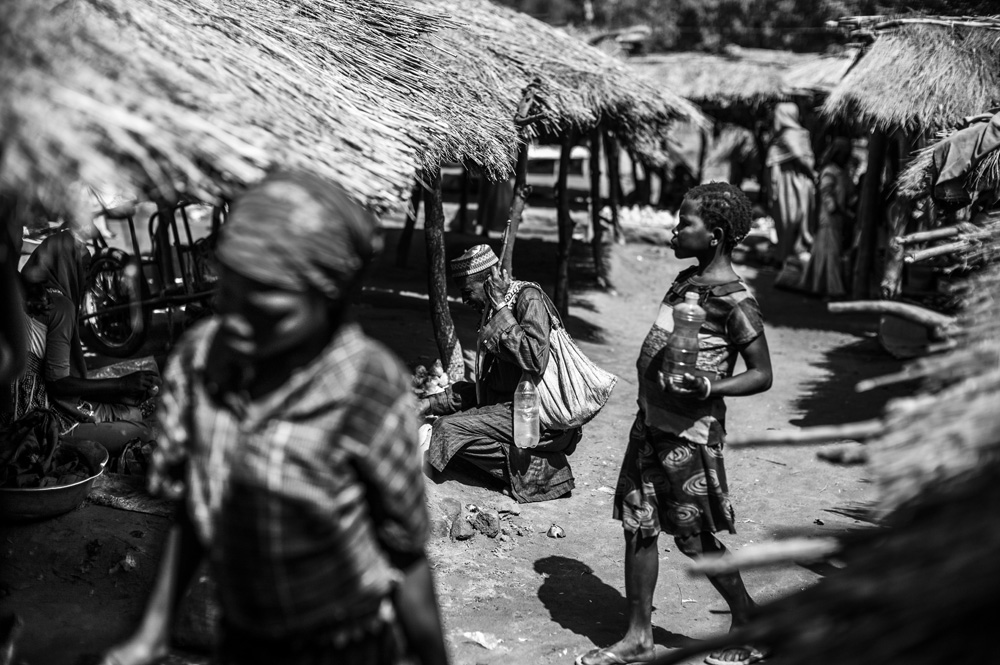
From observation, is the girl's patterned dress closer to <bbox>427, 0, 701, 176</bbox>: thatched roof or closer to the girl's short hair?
the girl's short hair

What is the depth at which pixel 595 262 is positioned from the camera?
43.1 ft

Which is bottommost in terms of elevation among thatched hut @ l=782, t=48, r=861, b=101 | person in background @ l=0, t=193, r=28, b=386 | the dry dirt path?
the dry dirt path

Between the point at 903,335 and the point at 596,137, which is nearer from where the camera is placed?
the point at 903,335

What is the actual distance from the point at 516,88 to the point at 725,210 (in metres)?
4.40

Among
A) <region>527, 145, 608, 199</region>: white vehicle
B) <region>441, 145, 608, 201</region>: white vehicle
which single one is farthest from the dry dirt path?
<region>527, 145, 608, 199</region>: white vehicle

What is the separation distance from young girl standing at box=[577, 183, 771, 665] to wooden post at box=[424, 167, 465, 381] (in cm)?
328

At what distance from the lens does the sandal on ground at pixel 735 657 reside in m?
3.75

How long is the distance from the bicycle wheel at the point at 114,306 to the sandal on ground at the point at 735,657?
583 centimetres

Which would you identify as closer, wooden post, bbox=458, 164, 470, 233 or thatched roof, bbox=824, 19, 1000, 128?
thatched roof, bbox=824, 19, 1000, 128

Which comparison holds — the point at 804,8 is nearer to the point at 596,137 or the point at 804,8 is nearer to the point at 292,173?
the point at 596,137

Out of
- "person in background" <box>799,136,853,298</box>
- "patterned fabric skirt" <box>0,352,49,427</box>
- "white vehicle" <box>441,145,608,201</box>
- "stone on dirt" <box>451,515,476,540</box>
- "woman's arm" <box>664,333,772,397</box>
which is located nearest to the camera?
"woman's arm" <box>664,333,772,397</box>

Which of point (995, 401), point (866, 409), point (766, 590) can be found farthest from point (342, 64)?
point (866, 409)

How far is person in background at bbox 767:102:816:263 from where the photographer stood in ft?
47.8

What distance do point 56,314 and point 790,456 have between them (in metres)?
4.92
